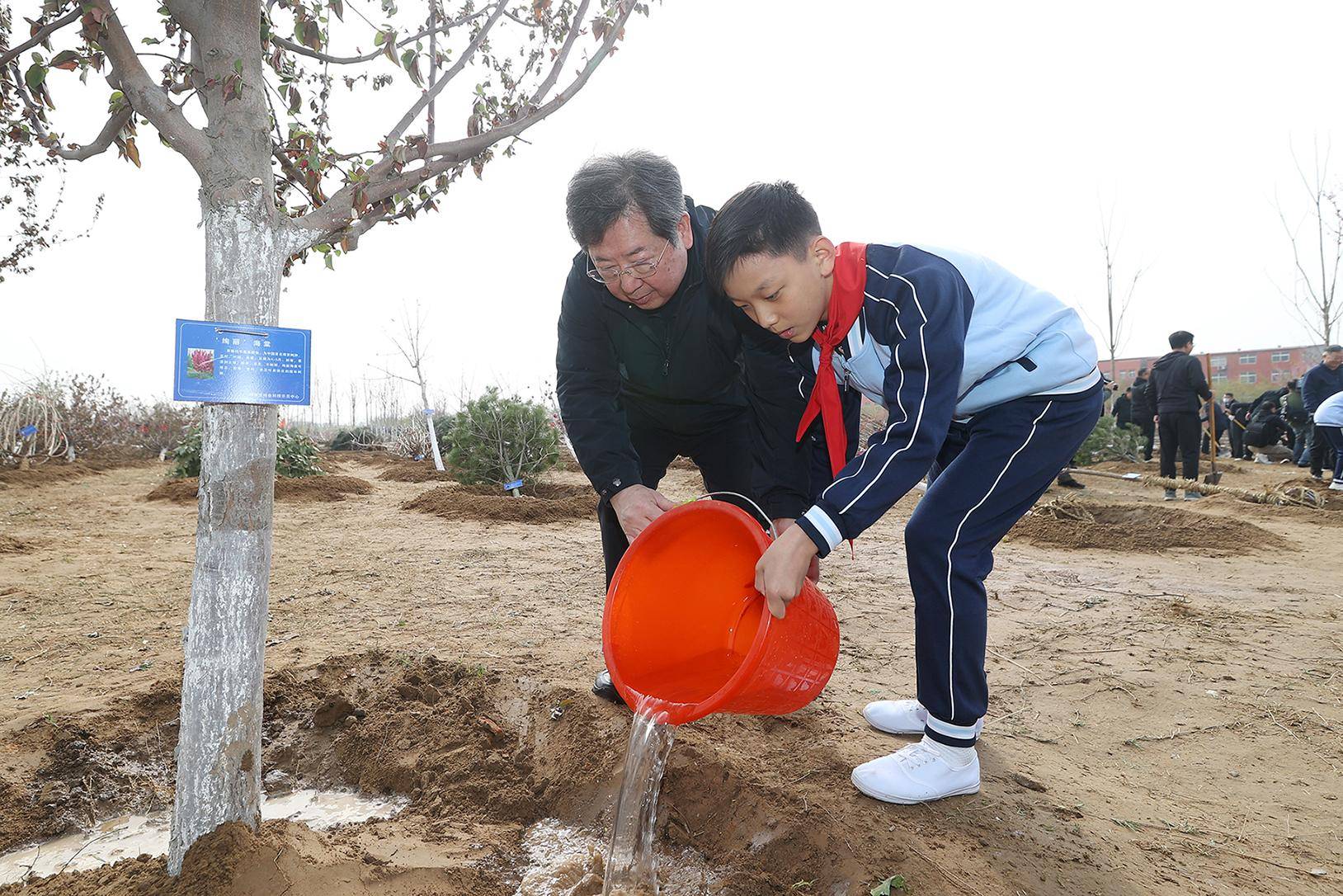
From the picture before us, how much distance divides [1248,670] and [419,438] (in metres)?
14.9

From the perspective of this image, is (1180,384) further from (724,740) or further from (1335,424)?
(724,740)

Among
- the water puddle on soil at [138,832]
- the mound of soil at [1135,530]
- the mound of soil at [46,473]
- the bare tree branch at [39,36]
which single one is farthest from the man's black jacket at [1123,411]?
the mound of soil at [46,473]

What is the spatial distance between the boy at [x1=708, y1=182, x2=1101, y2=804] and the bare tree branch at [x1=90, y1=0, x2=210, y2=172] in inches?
44.7

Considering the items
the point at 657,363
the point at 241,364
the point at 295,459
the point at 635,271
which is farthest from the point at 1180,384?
the point at 295,459

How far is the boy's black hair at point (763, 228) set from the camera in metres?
1.72

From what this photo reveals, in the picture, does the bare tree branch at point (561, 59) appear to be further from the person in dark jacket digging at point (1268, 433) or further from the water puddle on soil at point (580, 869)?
the person in dark jacket digging at point (1268, 433)

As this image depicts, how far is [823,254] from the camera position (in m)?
1.80

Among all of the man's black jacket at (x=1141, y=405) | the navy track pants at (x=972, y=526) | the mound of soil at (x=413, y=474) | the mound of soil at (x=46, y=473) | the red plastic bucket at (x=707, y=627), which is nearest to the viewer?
the red plastic bucket at (x=707, y=627)

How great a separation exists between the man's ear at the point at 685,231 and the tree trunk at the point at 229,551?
0.97 meters

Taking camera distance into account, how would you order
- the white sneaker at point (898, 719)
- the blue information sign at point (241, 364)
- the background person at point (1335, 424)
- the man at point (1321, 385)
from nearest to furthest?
the blue information sign at point (241, 364), the white sneaker at point (898, 719), the background person at point (1335, 424), the man at point (1321, 385)

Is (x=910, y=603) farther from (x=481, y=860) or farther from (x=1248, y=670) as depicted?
(x=481, y=860)

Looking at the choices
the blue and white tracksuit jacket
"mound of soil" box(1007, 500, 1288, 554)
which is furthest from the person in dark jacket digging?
the blue and white tracksuit jacket

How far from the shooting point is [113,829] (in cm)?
206

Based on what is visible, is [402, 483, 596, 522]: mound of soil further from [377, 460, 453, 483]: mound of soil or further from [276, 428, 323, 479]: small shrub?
[377, 460, 453, 483]: mound of soil
